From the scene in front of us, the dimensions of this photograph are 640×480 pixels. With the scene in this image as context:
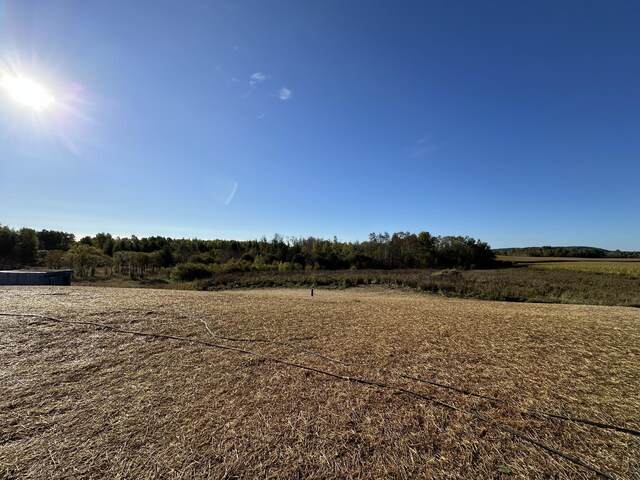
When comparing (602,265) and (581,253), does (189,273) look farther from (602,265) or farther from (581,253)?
(581,253)

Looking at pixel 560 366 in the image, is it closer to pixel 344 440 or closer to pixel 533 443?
pixel 533 443

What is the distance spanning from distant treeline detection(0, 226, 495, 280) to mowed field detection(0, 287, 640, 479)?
40.3 metres

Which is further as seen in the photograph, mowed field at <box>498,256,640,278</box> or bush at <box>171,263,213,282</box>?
mowed field at <box>498,256,640,278</box>

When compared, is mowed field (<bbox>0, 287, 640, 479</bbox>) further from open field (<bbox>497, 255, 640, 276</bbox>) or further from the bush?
open field (<bbox>497, 255, 640, 276</bbox>)

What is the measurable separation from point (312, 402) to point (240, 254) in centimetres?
6637

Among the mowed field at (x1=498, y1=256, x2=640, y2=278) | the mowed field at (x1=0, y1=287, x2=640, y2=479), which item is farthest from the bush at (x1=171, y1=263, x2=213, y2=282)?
the mowed field at (x1=498, y1=256, x2=640, y2=278)

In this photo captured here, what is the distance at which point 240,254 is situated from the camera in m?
67.2

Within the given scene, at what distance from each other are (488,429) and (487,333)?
154 inches

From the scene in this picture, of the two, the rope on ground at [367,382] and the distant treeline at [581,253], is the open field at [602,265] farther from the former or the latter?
the rope on ground at [367,382]

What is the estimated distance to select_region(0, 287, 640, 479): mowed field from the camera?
98.9 inches

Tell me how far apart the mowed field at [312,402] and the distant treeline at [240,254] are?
40.3 metres

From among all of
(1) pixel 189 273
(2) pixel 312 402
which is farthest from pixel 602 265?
(2) pixel 312 402

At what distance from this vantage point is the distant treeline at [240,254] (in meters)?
45.8

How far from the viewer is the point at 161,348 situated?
5.05 meters
